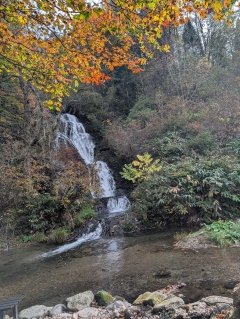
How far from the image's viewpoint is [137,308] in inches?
198

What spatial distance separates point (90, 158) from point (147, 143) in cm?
360

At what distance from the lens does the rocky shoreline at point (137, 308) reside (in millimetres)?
4714

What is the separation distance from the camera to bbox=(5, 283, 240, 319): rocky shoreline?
471 centimetres

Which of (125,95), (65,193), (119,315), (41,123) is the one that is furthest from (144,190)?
(125,95)

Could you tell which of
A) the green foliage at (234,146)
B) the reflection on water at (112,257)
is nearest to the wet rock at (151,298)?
the reflection on water at (112,257)

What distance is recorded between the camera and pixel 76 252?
9.48 m

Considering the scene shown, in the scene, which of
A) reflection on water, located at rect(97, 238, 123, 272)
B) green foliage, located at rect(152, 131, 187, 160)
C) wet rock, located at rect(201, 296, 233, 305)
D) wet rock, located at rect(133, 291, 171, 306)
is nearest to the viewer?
wet rock, located at rect(201, 296, 233, 305)

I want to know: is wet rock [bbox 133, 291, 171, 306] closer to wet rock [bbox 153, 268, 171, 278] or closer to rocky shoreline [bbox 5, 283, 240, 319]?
rocky shoreline [bbox 5, 283, 240, 319]

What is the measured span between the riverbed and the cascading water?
4.02 ft

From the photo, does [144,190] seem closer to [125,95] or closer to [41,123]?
[41,123]

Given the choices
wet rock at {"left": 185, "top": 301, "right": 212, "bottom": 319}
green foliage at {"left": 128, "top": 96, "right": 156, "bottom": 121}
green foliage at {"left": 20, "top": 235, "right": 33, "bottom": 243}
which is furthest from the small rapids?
green foliage at {"left": 128, "top": 96, "right": 156, "bottom": 121}

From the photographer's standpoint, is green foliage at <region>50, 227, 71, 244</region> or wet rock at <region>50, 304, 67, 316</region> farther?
green foliage at <region>50, 227, 71, 244</region>

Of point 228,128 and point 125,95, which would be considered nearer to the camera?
point 228,128

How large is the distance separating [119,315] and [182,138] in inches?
435
